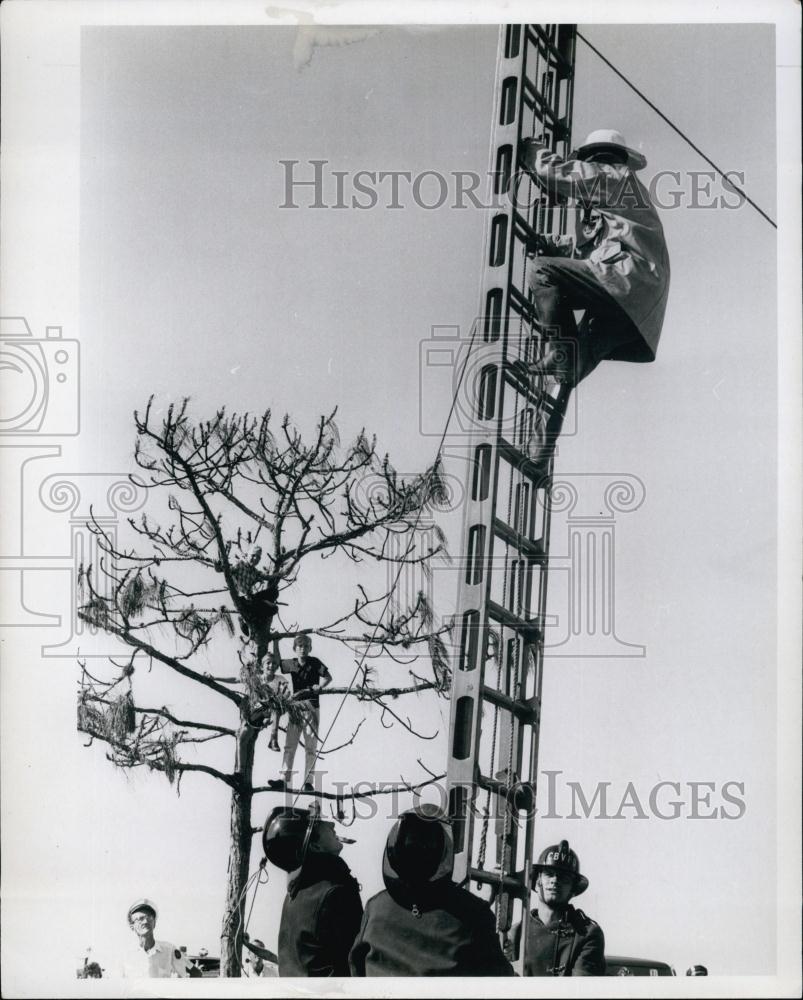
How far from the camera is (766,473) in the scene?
196 inches

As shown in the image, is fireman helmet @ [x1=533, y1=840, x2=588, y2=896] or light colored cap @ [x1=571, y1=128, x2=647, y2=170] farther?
light colored cap @ [x1=571, y1=128, x2=647, y2=170]

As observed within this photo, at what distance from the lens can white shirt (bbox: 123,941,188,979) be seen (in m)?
4.78

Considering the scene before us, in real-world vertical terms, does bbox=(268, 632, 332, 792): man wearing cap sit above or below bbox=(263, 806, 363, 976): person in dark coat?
above

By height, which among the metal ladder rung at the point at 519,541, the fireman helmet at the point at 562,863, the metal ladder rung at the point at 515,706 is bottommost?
the fireman helmet at the point at 562,863

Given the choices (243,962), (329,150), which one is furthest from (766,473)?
(243,962)

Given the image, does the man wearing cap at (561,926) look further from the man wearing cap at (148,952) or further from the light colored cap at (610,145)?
the light colored cap at (610,145)

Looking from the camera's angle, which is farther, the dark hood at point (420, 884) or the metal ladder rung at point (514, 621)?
the metal ladder rung at point (514, 621)

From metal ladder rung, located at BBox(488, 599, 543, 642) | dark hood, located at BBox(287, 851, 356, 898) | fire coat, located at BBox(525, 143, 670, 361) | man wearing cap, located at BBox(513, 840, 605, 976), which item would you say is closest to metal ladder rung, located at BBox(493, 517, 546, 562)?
metal ladder rung, located at BBox(488, 599, 543, 642)

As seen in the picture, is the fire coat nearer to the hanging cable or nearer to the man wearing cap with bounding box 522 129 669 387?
the man wearing cap with bounding box 522 129 669 387

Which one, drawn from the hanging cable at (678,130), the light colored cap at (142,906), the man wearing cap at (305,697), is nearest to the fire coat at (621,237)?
the hanging cable at (678,130)

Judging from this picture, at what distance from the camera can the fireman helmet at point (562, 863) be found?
484cm

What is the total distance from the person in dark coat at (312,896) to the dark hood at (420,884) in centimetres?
18

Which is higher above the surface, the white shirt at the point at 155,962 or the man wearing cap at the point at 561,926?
the man wearing cap at the point at 561,926

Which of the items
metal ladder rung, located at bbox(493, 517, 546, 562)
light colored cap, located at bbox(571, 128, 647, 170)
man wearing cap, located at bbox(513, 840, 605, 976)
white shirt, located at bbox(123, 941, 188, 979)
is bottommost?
white shirt, located at bbox(123, 941, 188, 979)
